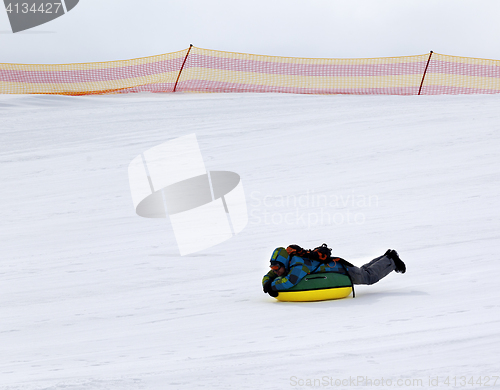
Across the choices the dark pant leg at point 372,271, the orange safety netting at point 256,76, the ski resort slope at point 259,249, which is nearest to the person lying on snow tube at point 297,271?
the dark pant leg at point 372,271

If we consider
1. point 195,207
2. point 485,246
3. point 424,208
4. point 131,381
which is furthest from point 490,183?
point 131,381

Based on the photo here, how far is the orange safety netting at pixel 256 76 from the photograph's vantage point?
51.1 ft

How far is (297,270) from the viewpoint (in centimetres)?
433

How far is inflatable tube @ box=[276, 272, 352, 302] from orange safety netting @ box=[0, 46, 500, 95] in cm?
1156

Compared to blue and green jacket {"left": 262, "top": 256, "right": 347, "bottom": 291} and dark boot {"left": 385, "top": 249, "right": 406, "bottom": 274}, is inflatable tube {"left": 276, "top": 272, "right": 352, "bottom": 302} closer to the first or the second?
blue and green jacket {"left": 262, "top": 256, "right": 347, "bottom": 291}

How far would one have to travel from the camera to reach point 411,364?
3.02 metres

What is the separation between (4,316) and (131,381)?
6.53 ft

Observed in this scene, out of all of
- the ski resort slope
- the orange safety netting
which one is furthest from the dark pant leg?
the orange safety netting

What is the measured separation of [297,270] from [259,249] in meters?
1.72

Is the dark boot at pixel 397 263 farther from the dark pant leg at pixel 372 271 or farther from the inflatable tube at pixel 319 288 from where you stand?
the inflatable tube at pixel 319 288

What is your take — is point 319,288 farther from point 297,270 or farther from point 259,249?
point 259,249

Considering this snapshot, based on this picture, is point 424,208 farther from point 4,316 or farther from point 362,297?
point 4,316

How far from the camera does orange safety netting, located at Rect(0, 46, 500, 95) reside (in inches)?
613

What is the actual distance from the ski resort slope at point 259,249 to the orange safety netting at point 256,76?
10.1ft
